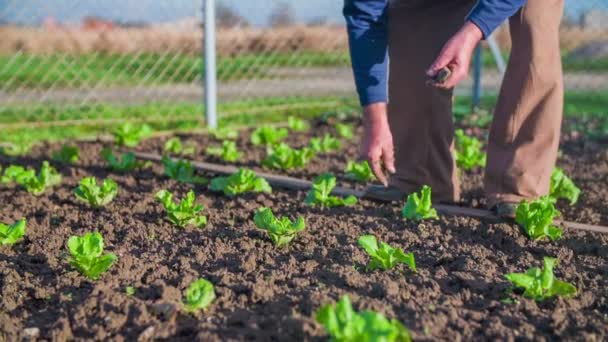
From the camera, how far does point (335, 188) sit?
393 centimetres

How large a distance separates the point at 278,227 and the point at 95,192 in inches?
42.0

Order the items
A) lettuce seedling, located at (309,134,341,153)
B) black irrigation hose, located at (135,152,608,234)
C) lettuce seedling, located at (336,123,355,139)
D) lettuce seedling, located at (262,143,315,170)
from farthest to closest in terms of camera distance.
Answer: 1. lettuce seedling, located at (336,123,355,139)
2. lettuce seedling, located at (309,134,341,153)
3. lettuce seedling, located at (262,143,315,170)
4. black irrigation hose, located at (135,152,608,234)

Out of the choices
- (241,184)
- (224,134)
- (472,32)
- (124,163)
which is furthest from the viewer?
(224,134)

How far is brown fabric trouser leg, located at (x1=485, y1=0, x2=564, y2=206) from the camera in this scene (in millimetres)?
3156

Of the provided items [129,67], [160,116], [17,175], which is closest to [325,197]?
[17,175]

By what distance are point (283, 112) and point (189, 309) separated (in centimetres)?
540

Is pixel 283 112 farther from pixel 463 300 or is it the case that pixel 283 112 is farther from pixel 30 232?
pixel 463 300

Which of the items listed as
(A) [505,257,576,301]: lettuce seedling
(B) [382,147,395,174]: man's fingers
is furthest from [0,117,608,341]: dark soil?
(B) [382,147,395,174]: man's fingers

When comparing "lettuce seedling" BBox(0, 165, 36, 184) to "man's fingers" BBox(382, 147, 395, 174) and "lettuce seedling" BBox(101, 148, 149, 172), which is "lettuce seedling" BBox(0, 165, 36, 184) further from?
"man's fingers" BBox(382, 147, 395, 174)

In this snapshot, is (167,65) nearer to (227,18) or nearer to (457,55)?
(227,18)

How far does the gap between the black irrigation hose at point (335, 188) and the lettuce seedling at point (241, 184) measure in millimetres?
255

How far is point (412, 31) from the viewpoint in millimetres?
3479

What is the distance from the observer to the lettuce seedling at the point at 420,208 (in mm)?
3217

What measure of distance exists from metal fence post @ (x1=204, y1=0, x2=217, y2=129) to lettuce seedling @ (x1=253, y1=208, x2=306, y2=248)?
11.0 feet
